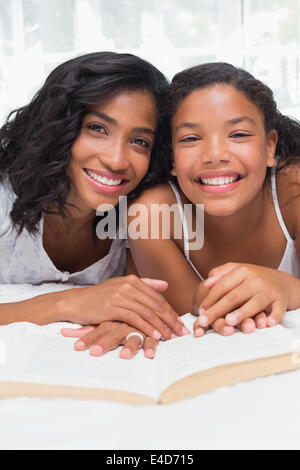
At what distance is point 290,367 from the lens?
745 mm

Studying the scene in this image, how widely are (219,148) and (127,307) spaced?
441mm

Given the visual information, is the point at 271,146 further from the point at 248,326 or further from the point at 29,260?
the point at 29,260

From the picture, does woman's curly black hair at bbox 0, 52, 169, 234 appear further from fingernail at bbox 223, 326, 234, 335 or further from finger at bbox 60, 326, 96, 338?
fingernail at bbox 223, 326, 234, 335

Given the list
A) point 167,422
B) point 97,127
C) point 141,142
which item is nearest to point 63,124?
point 97,127

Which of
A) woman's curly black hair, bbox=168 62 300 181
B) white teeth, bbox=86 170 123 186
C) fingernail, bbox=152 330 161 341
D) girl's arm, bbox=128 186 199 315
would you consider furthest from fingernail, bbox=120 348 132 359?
woman's curly black hair, bbox=168 62 300 181

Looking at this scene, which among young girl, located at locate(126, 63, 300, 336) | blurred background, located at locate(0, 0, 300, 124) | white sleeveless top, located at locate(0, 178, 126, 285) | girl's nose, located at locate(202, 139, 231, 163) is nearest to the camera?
young girl, located at locate(126, 63, 300, 336)

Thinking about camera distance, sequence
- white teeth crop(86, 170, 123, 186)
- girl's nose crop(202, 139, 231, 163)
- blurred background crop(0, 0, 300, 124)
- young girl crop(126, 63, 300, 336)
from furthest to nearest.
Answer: blurred background crop(0, 0, 300, 124) < white teeth crop(86, 170, 123, 186) < girl's nose crop(202, 139, 231, 163) < young girl crop(126, 63, 300, 336)

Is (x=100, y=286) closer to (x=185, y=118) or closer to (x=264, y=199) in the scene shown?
(x=185, y=118)

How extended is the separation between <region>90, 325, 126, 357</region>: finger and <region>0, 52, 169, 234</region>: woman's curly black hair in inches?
20.8

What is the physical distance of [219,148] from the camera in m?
1.19

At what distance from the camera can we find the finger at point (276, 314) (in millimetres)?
927

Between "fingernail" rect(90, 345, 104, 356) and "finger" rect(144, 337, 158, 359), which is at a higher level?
"fingernail" rect(90, 345, 104, 356)

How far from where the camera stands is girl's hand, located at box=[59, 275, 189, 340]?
972mm

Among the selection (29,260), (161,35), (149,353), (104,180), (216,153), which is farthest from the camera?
(161,35)
